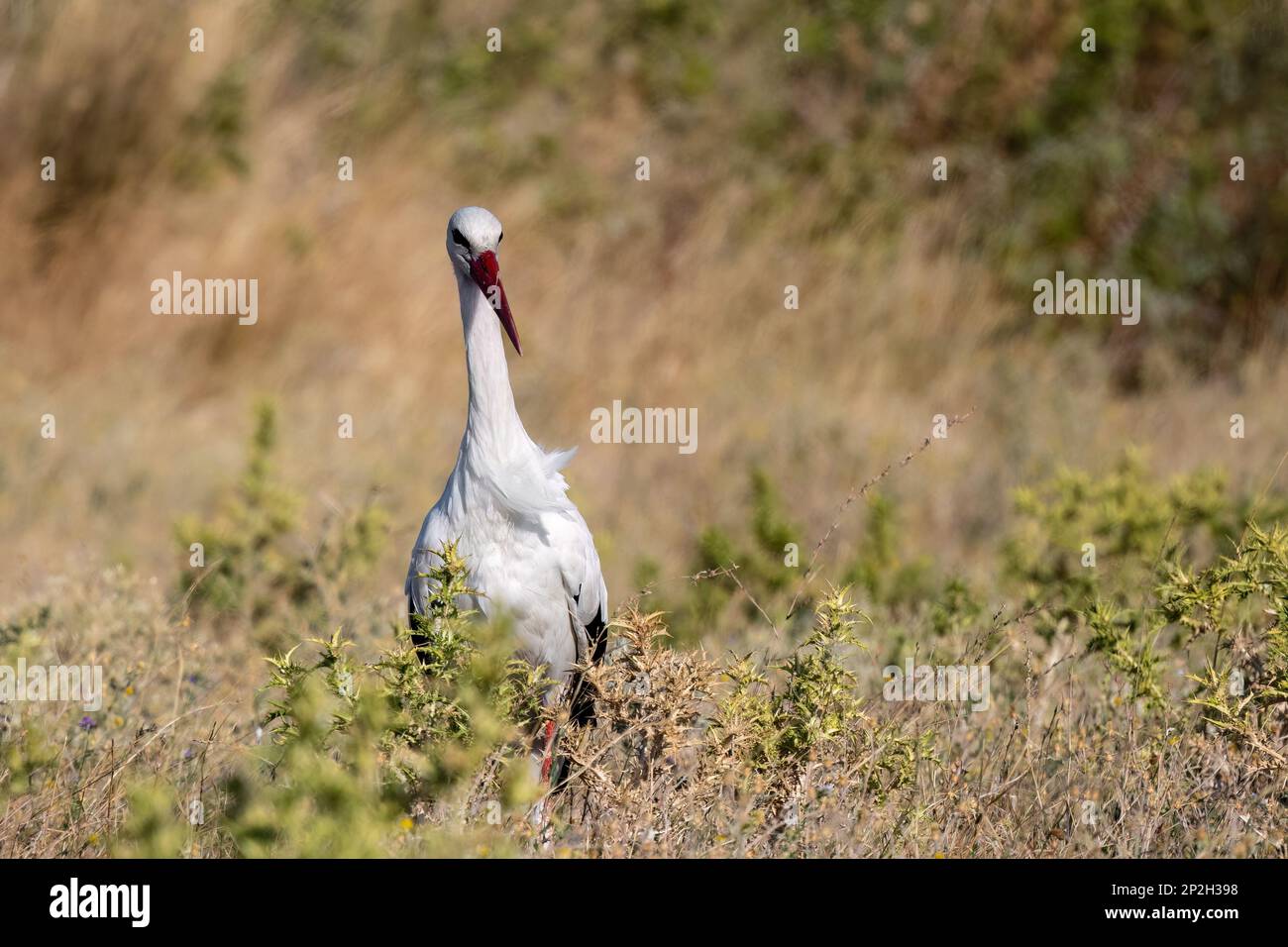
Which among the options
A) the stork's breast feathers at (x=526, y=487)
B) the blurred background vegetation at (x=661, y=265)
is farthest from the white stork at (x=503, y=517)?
the blurred background vegetation at (x=661, y=265)

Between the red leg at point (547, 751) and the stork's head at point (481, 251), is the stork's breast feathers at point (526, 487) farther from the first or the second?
the red leg at point (547, 751)

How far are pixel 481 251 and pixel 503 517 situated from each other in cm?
74

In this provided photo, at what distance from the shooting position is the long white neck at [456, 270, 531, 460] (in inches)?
166

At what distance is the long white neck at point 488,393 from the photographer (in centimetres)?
421

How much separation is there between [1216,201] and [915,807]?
7.75 m

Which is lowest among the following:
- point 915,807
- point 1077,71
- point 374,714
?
point 915,807

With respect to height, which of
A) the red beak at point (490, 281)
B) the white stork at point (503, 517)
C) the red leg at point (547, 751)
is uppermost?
the red beak at point (490, 281)

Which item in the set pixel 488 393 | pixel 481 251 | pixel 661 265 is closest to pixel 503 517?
pixel 488 393

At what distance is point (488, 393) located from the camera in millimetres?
4246

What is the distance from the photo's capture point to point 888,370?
946 centimetres

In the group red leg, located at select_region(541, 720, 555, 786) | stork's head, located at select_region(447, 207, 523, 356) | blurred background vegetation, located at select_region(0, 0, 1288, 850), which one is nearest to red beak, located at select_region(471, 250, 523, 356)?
stork's head, located at select_region(447, 207, 523, 356)

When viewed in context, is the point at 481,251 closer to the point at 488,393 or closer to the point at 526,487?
the point at 488,393
